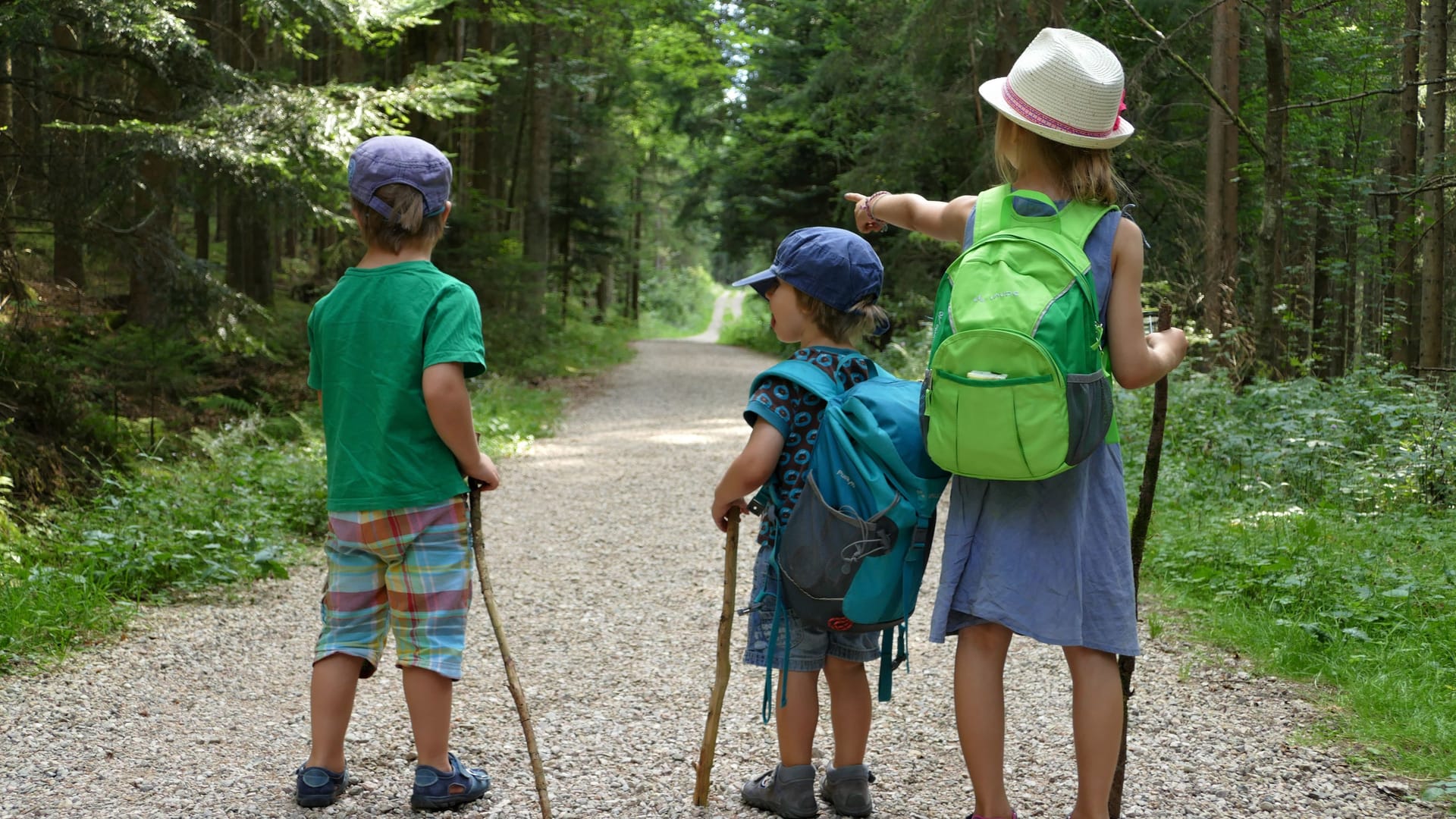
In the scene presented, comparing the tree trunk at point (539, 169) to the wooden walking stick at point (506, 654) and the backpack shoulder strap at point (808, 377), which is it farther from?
the backpack shoulder strap at point (808, 377)

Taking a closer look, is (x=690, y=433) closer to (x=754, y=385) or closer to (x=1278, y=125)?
(x=1278, y=125)

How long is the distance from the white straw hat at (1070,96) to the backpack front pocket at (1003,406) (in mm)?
532

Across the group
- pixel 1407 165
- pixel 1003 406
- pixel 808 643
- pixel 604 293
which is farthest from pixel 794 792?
pixel 604 293

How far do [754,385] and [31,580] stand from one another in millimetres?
4037

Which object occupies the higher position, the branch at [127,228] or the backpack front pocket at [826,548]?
the branch at [127,228]

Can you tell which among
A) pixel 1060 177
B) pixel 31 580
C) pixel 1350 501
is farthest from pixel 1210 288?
pixel 31 580

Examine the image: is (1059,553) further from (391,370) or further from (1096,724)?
(391,370)

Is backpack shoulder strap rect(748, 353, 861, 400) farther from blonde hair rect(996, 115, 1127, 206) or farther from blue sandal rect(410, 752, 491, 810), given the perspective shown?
blue sandal rect(410, 752, 491, 810)

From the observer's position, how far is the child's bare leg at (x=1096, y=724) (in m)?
2.58

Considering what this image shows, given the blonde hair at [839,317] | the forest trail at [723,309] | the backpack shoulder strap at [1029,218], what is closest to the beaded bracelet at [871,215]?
the blonde hair at [839,317]

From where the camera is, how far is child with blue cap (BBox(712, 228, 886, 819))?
9.52 feet

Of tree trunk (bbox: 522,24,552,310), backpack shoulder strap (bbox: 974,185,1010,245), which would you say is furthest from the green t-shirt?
tree trunk (bbox: 522,24,552,310)

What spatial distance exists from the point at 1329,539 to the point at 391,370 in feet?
15.9

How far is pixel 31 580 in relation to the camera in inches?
197
